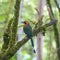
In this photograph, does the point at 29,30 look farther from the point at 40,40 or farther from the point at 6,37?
the point at 6,37

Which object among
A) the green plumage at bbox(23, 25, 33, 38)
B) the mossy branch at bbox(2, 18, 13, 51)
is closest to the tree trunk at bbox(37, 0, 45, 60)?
the green plumage at bbox(23, 25, 33, 38)

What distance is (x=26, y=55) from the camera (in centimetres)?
273

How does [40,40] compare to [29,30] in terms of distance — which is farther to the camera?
[29,30]

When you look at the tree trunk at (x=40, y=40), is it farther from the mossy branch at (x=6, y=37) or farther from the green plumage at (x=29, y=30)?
the mossy branch at (x=6, y=37)

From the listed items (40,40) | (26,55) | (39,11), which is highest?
(39,11)

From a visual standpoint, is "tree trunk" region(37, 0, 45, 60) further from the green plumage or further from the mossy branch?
the mossy branch

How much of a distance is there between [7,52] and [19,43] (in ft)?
0.27

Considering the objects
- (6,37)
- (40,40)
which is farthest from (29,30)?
(6,37)

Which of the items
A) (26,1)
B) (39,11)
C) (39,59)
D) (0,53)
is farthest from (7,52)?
(26,1)

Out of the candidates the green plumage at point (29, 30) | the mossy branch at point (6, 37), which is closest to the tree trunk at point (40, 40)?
the green plumage at point (29, 30)

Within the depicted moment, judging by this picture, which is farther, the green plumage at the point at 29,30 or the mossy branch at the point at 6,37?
the green plumage at the point at 29,30

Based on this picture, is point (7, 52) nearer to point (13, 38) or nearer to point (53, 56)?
point (13, 38)

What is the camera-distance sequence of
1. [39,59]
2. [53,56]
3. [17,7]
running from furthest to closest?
[53,56]
[39,59]
[17,7]

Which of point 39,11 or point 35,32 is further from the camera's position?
point 39,11
